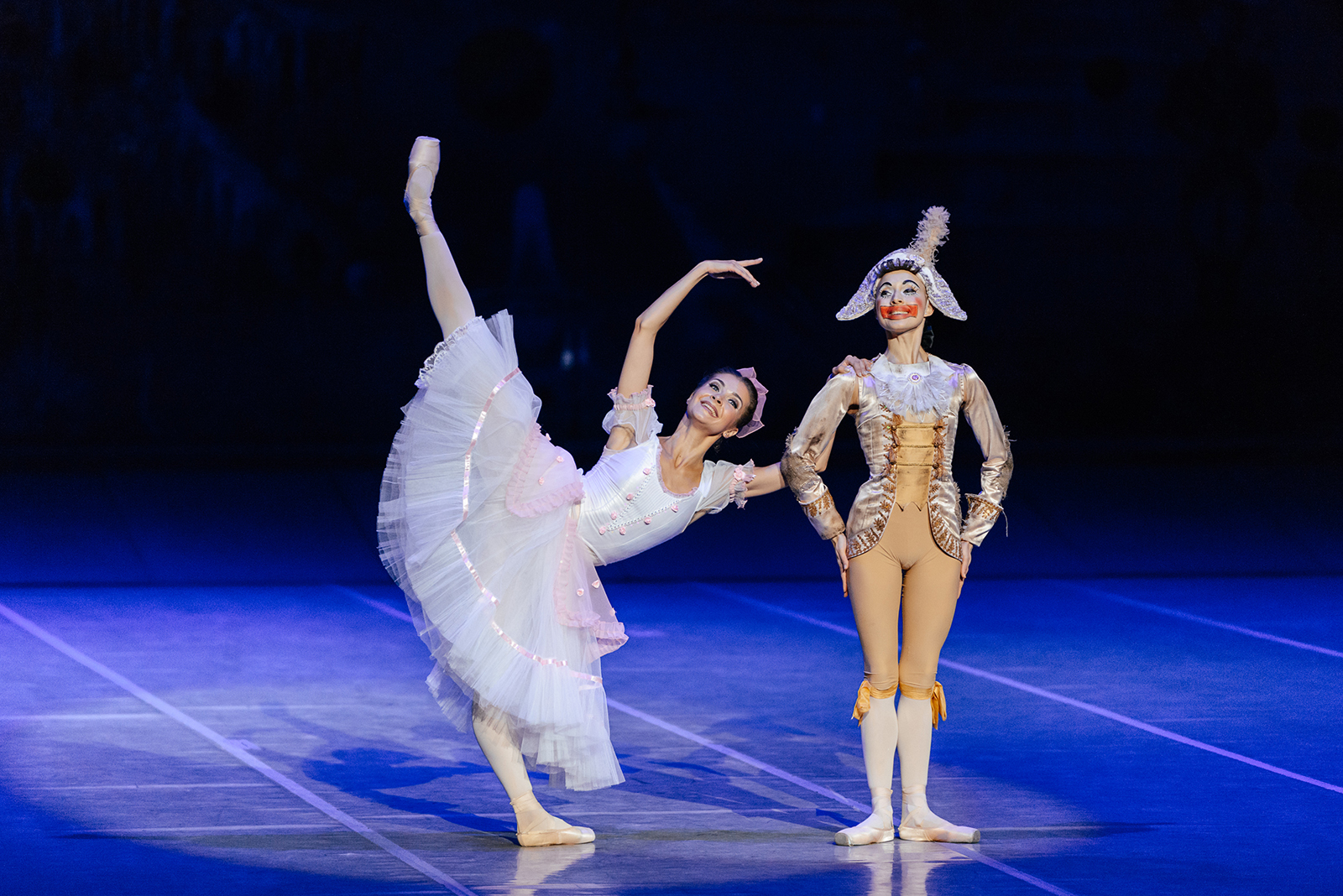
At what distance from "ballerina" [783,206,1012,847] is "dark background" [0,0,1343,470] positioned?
6457mm

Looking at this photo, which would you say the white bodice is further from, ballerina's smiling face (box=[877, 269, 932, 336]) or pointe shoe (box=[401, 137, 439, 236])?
pointe shoe (box=[401, 137, 439, 236])

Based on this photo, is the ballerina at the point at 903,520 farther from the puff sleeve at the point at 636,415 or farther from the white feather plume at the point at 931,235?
the puff sleeve at the point at 636,415

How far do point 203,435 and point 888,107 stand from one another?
4.65m

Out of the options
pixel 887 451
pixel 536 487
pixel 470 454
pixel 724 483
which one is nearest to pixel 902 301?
pixel 887 451

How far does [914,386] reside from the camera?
156 inches

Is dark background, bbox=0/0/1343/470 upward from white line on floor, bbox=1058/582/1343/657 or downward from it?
upward

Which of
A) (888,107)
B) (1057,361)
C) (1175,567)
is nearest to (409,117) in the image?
(888,107)

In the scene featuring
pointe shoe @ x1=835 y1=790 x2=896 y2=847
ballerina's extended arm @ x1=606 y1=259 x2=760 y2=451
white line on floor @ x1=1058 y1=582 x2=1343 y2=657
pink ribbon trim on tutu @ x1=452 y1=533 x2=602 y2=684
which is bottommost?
pointe shoe @ x1=835 y1=790 x2=896 y2=847

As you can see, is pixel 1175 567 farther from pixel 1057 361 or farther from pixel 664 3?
pixel 664 3

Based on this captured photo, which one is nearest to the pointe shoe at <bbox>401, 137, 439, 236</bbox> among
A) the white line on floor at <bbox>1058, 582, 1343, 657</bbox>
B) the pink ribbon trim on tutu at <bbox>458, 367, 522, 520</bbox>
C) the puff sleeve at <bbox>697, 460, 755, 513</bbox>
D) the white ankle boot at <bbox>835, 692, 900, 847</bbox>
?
the pink ribbon trim on tutu at <bbox>458, 367, 522, 520</bbox>

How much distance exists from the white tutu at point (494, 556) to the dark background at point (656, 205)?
6535mm

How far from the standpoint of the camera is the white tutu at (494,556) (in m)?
3.79

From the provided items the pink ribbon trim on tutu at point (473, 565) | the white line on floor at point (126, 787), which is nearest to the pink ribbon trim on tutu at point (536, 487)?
the pink ribbon trim on tutu at point (473, 565)

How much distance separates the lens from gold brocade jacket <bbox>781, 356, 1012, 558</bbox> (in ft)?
Answer: 12.9
